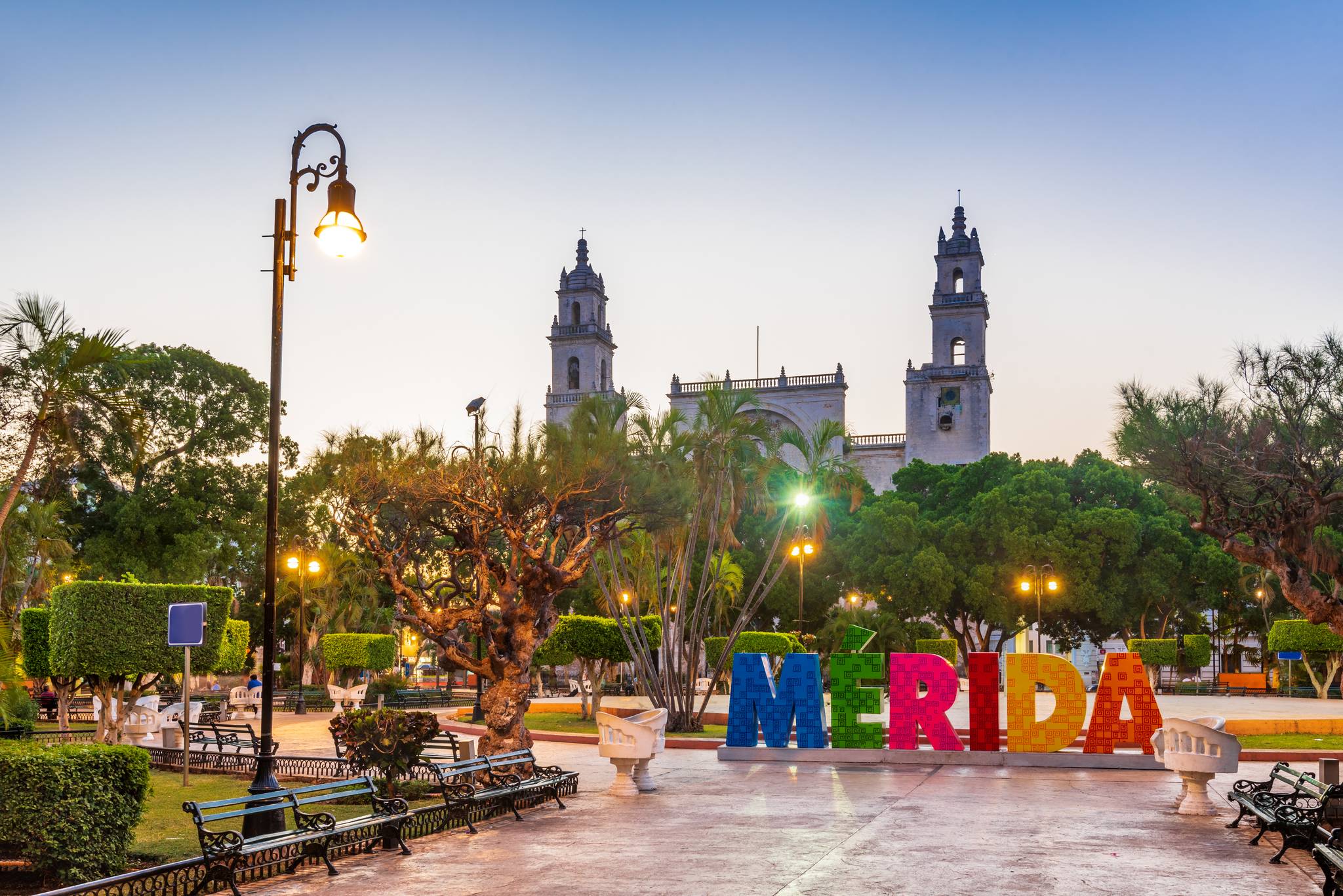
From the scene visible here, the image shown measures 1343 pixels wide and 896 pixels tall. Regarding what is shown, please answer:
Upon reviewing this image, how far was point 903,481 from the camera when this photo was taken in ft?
190

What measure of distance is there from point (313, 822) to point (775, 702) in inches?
390

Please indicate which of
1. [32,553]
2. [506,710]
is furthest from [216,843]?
[32,553]

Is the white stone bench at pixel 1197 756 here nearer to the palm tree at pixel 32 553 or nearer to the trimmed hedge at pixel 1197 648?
the palm tree at pixel 32 553

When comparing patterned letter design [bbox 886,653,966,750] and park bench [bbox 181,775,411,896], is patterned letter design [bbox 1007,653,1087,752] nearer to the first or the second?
patterned letter design [bbox 886,653,966,750]

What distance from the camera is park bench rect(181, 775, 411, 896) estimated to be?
8492mm

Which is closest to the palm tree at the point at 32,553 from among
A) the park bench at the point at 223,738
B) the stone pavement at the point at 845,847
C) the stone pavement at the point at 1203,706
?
the park bench at the point at 223,738

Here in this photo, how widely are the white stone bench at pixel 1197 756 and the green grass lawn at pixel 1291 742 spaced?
8.27 meters

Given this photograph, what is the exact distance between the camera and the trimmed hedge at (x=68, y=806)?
8.19m

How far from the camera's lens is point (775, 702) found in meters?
18.5

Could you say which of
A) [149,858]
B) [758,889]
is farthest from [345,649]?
[758,889]

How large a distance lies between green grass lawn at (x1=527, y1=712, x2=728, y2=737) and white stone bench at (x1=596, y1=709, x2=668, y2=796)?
284 inches

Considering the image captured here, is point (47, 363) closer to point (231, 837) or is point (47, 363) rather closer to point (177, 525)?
point (231, 837)

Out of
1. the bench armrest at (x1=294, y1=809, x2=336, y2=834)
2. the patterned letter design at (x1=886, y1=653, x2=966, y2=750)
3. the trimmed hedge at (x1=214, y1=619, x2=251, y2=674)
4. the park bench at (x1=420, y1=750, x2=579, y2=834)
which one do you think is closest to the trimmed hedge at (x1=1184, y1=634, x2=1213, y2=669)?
the patterned letter design at (x1=886, y1=653, x2=966, y2=750)

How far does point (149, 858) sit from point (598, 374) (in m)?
67.5
